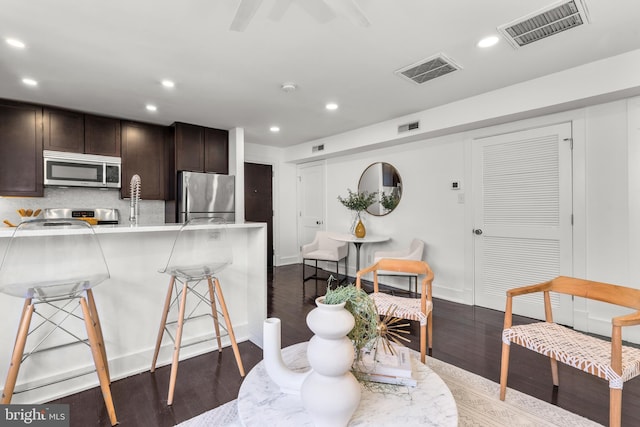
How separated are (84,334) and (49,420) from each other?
49 cm

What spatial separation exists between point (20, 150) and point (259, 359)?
150 inches

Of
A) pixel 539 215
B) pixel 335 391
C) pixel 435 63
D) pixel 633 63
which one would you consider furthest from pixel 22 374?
pixel 633 63

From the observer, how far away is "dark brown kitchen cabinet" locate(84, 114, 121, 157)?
13.1 feet

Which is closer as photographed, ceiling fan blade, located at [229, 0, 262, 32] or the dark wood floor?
ceiling fan blade, located at [229, 0, 262, 32]

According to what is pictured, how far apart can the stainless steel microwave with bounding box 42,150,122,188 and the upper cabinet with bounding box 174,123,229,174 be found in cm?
83

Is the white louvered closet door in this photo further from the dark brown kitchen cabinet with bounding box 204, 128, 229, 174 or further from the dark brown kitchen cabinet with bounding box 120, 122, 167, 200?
the dark brown kitchen cabinet with bounding box 120, 122, 167, 200

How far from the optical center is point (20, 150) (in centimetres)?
357

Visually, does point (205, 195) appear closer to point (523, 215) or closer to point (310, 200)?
point (310, 200)

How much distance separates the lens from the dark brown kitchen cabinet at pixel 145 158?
4.28 m

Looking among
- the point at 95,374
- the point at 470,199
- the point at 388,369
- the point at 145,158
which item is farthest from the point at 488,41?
the point at 145,158

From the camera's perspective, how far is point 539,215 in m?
3.21

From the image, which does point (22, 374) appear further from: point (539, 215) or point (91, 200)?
point (539, 215)

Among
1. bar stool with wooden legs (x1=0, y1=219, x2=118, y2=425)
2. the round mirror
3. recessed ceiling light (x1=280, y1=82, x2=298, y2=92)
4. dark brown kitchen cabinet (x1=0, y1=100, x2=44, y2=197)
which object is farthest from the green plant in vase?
dark brown kitchen cabinet (x1=0, y1=100, x2=44, y2=197)

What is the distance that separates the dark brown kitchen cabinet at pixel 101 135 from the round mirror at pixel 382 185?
3.68 metres
